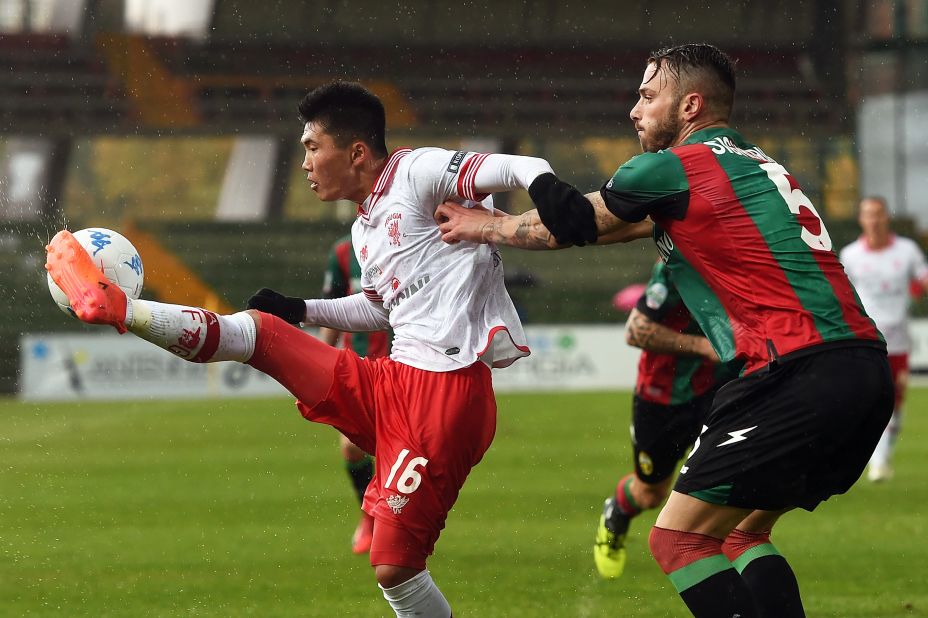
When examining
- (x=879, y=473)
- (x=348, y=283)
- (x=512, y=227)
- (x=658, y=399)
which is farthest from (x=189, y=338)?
(x=879, y=473)

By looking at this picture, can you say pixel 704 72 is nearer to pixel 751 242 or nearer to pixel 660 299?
pixel 751 242

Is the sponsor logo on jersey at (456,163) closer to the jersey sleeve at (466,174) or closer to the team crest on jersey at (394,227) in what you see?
the jersey sleeve at (466,174)

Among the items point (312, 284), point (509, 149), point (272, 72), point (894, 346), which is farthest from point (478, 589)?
point (272, 72)

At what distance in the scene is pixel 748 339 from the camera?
369 cm

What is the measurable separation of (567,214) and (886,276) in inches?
293

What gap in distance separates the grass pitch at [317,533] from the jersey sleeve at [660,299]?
4.29ft

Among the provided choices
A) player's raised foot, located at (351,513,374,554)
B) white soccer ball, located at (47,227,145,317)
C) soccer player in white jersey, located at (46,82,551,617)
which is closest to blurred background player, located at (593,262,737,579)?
player's raised foot, located at (351,513,374,554)

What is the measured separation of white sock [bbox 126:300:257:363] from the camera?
12.7 feet

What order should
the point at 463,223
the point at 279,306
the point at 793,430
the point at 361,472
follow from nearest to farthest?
the point at 793,430, the point at 463,223, the point at 279,306, the point at 361,472

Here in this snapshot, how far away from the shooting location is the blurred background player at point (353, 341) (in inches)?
286

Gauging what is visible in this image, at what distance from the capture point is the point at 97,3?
29.0 m

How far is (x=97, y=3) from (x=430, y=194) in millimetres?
26934

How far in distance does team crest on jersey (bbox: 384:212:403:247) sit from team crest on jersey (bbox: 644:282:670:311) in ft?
6.49

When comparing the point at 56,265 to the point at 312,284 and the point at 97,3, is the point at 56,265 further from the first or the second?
the point at 97,3
